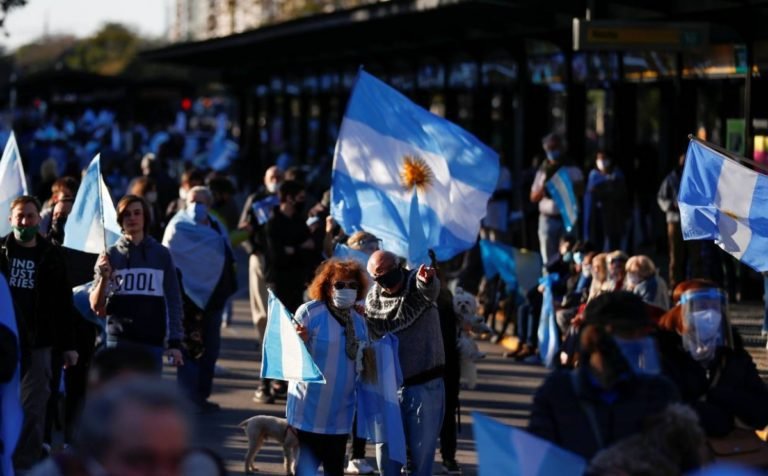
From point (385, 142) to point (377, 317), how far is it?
291 cm

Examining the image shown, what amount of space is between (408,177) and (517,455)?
21.1 ft

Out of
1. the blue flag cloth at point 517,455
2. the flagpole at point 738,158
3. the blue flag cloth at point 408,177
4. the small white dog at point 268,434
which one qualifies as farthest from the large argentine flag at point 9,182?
the blue flag cloth at point 517,455

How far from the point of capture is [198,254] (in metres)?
13.1

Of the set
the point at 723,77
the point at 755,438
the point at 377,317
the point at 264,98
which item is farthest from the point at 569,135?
the point at 264,98

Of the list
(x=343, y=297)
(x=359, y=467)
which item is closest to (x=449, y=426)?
(x=359, y=467)

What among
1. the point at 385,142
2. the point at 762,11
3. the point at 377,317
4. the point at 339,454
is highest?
the point at 762,11

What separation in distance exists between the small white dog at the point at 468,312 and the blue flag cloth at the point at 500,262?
5.40 metres

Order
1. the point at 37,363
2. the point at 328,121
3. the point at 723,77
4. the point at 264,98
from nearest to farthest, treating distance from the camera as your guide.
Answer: the point at 37,363 → the point at 723,77 → the point at 328,121 → the point at 264,98

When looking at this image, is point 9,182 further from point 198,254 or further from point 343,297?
point 343,297

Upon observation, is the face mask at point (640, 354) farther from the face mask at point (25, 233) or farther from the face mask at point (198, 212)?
the face mask at point (198, 212)

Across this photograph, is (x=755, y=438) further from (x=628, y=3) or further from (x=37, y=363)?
Answer: (x=628, y=3)

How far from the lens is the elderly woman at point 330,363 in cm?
928

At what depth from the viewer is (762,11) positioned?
18844mm

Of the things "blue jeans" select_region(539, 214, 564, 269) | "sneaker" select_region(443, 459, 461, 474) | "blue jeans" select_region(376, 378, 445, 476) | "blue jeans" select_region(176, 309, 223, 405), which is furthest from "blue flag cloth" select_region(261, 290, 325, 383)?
"blue jeans" select_region(539, 214, 564, 269)
